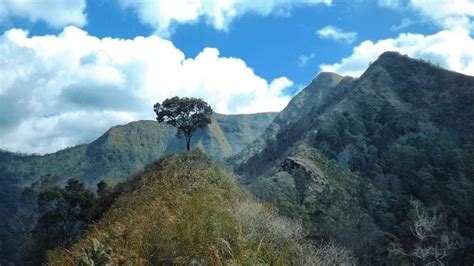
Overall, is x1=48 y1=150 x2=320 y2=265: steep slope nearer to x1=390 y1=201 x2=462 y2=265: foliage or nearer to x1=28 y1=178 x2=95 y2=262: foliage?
x1=28 y1=178 x2=95 y2=262: foliage

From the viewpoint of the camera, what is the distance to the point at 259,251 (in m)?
13.9

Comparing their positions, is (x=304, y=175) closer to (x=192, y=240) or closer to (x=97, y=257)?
(x=192, y=240)

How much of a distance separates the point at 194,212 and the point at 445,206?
221 feet

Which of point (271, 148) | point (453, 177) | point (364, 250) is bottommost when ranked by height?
point (364, 250)

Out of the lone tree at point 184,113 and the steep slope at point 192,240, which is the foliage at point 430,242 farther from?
the steep slope at point 192,240

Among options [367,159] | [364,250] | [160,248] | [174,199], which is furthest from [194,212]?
[367,159]

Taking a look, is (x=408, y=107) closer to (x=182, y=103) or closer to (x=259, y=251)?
(x=182, y=103)

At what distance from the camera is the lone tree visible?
176ft

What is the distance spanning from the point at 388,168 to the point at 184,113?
143 feet

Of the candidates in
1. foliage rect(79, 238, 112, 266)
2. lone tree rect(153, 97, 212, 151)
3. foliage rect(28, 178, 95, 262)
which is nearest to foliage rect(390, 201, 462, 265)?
lone tree rect(153, 97, 212, 151)

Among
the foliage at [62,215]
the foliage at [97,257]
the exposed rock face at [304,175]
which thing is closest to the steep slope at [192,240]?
the foliage at [97,257]

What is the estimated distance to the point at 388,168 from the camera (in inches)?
3332

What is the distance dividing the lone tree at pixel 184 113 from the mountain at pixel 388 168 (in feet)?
28.8

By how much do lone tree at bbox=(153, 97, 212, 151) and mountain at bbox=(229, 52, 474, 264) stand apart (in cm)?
878
